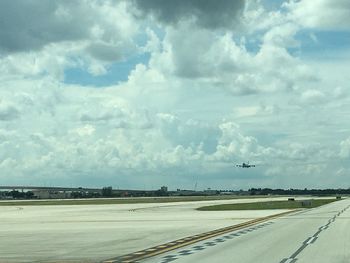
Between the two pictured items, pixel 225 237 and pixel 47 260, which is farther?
pixel 225 237

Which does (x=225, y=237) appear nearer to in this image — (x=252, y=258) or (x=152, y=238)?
(x=152, y=238)

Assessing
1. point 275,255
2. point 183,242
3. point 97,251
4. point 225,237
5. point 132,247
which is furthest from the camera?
point 225,237

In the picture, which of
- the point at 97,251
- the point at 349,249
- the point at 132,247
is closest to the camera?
the point at 349,249

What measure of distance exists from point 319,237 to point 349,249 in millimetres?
6008

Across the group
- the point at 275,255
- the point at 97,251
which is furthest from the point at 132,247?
the point at 275,255

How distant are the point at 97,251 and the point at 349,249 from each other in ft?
28.5

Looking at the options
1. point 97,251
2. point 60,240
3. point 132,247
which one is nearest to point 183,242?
point 132,247

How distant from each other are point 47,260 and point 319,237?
1252cm

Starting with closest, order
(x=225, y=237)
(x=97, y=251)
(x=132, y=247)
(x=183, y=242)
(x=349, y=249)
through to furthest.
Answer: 1. (x=349, y=249)
2. (x=97, y=251)
3. (x=132, y=247)
4. (x=183, y=242)
5. (x=225, y=237)

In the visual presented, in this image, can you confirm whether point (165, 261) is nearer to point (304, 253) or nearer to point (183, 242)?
point (304, 253)

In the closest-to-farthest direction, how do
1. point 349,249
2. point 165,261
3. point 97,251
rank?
point 165,261, point 349,249, point 97,251

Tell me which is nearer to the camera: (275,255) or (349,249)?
(275,255)

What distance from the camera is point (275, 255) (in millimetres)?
19609

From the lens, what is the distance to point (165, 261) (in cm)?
1839
